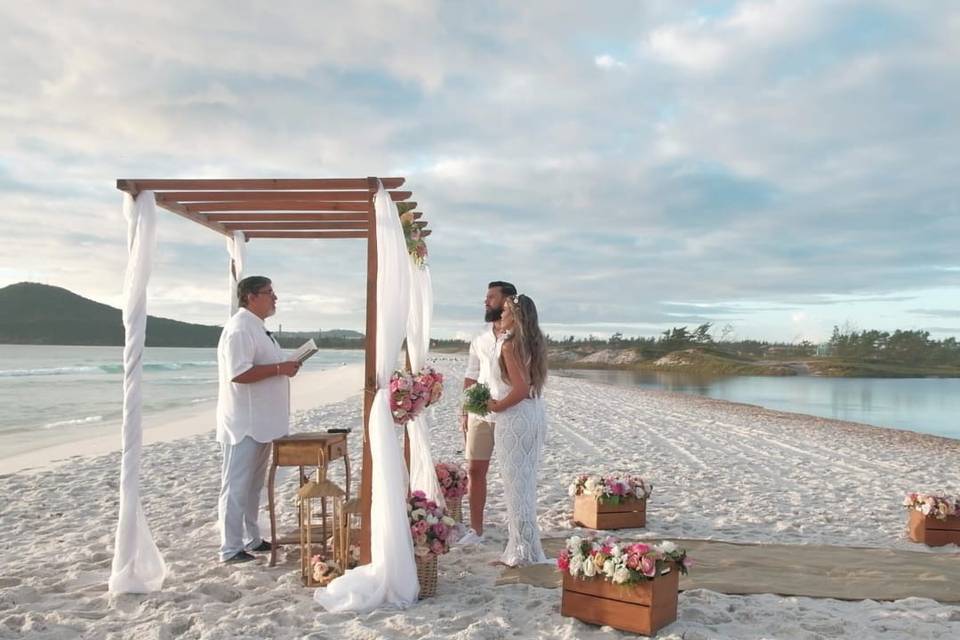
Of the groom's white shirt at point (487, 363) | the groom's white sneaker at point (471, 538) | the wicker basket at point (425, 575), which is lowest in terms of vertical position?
the groom's white sneaker at point (471, 538)

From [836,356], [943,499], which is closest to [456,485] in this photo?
[943,499]

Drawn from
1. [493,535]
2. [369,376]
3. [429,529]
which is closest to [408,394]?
[369,376]

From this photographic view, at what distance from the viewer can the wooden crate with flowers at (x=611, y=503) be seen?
5930mm

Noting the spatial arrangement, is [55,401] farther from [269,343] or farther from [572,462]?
[269,343]

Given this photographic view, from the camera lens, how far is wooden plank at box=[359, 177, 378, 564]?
441 cm

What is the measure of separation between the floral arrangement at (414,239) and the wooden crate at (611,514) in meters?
2.38

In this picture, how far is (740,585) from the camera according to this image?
4.42 meters

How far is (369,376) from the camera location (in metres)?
4.41

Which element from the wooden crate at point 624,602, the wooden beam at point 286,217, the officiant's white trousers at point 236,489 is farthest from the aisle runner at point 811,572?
the wooden beam at point 286,217

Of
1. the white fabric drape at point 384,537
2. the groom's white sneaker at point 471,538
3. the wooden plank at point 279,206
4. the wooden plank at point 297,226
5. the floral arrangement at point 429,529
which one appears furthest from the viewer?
the wooden plank at point 297,226

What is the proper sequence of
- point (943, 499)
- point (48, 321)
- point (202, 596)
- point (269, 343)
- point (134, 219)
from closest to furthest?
point (202, 596) < point (134, 219) < point (269, 343) < point (943, 499) < point (48, 321)

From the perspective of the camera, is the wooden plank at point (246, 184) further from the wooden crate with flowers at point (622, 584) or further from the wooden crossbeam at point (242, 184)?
the wooden crate with flowers at point (622, 584)

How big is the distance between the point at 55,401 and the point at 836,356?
60.5m

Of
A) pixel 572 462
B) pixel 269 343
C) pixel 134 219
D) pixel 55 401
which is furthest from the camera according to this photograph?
pixel 55 401
